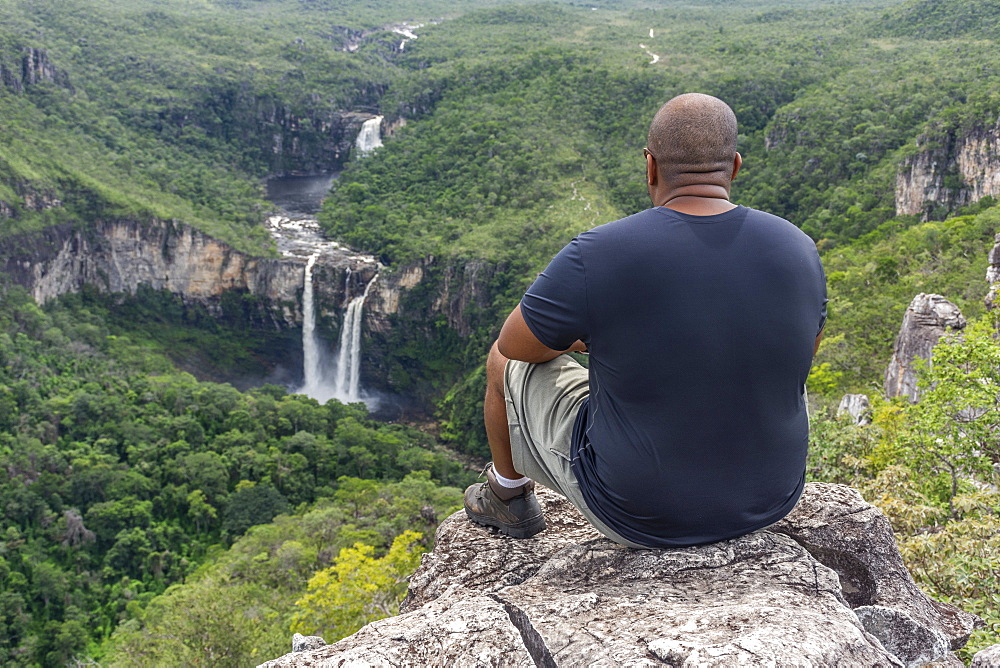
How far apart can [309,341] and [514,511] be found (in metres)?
42.5

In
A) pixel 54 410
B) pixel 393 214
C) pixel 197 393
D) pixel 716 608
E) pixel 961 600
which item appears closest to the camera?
pixel 716 608

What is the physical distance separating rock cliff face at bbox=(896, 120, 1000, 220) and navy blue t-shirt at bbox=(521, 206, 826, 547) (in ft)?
116

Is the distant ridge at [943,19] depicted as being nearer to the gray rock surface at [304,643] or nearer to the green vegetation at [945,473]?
the green vegetation at [945,473]

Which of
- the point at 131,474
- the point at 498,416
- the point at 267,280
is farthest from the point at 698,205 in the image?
the point at 267,280

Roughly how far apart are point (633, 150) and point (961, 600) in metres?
47.1

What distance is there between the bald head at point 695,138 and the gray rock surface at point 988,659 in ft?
6.67

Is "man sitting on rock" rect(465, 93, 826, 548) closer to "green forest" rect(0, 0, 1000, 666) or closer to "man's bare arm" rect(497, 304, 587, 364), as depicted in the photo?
"man's bare arm" rect(497, 304, 587, 364)

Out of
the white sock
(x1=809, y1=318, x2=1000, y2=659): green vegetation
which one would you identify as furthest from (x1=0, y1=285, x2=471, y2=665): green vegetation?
the white sock

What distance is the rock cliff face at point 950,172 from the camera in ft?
105

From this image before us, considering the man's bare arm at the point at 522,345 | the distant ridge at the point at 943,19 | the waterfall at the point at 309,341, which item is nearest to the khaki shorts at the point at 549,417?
the man's bare arm at the point at 522,345

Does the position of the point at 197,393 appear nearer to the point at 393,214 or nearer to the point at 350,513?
the point at 350,513

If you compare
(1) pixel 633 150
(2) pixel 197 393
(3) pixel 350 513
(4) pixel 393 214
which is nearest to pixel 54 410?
(2) pixel 197 393

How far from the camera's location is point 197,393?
34.1 metres

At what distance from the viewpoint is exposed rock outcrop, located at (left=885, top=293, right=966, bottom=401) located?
14.6 meters
